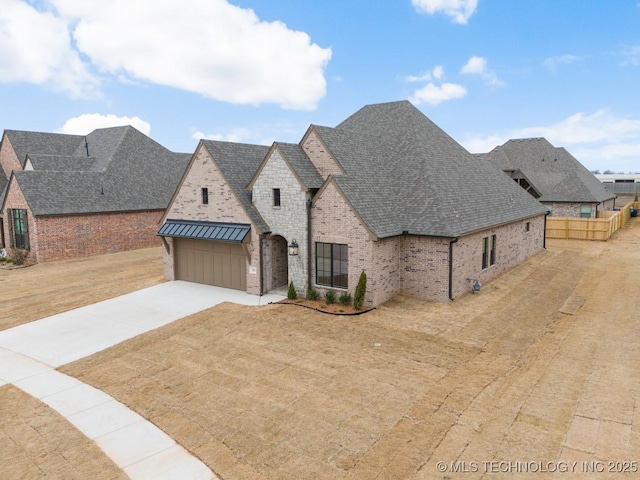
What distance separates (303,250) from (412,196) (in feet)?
18.5

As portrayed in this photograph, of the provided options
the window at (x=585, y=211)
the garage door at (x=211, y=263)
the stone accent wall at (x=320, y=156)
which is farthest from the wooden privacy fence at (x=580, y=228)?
the garage door at (x=211, y=263)

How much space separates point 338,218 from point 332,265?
80.2 inches

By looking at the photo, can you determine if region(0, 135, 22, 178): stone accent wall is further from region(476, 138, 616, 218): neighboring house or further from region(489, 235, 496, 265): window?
region(476, 138, 616, 218): neighboring house

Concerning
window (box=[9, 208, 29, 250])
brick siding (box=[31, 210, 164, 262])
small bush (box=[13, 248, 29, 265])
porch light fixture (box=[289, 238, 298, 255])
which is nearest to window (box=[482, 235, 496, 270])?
porch light fixture (box=[289, 238, 298, 255])

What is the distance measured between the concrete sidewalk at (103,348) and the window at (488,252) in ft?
33.6

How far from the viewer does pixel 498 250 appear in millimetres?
23031

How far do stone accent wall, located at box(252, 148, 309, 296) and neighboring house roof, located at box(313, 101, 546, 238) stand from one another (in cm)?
206

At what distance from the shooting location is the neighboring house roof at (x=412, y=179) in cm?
1842

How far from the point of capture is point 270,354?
524 inches

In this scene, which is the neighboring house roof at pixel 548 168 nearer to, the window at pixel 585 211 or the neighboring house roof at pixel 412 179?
the window at pixel 585 211

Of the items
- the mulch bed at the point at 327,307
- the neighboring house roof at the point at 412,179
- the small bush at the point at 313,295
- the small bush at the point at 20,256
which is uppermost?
the neighboring house roof at the point at 412,179

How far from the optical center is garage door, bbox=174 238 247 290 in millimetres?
20844

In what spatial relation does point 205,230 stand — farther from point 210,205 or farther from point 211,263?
point 211,263

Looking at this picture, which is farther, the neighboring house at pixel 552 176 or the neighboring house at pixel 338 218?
the neighboring house at pixel 552 176
